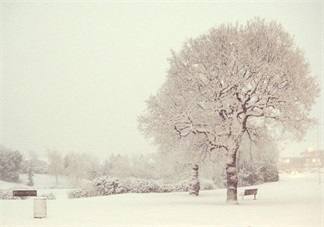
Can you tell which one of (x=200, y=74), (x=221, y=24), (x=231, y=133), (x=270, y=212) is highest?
(x=221, y=24)

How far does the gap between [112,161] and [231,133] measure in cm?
4562

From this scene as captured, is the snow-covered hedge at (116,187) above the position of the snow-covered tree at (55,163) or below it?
below

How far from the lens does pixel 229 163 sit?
2725cm

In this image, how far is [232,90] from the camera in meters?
27.1

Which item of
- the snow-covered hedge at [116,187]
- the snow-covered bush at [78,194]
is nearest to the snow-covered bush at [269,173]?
the snow-covered hedge at [116,187]

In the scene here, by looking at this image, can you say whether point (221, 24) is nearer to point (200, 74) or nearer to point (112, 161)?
point (200, 74)

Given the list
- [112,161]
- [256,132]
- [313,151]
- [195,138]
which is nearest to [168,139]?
[195,138]

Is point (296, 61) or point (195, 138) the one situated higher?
point (296, 61)

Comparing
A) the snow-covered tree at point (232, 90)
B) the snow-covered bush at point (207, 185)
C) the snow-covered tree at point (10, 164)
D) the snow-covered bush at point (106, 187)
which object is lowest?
the snow-covered bush at point (207, 185)

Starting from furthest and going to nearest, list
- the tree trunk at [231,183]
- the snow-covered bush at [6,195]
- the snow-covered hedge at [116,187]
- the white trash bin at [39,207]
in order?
the snow-covered hedge at [116,187] < the snow-covered bush at [6,195] < the tree trunk at [231,183] < the white trash bin at [39,207]

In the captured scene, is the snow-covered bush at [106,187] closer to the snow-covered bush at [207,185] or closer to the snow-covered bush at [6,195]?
the snow-covered bush at [6,195]

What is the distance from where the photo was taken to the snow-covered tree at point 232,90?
26.2m

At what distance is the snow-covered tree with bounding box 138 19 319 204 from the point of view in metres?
26.2

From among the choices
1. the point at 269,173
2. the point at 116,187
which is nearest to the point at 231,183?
the point at 116,187
